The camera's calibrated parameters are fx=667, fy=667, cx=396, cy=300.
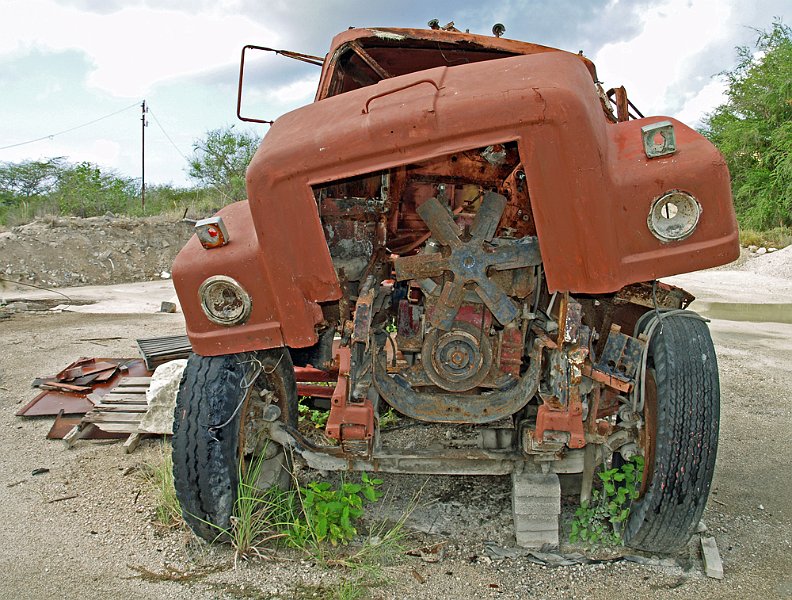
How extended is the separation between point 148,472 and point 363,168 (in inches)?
96.8

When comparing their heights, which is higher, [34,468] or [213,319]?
[213,319]

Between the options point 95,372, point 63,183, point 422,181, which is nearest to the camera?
point 422,181

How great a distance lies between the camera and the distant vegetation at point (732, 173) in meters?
19.9

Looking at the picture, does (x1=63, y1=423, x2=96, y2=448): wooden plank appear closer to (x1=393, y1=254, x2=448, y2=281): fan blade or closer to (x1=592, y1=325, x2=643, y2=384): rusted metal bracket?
(x1=393, y1=254, x2=448, y2=281): fan blade

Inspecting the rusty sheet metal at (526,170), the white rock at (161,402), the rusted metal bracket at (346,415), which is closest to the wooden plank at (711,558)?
the rusty sheet metal at (526,170)

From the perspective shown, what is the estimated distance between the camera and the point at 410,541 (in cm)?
319

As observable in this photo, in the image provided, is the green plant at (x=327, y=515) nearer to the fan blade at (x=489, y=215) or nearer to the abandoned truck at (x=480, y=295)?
the abandoned truck at (x=480, y=295)

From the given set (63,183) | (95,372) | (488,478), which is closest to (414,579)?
(488,478)

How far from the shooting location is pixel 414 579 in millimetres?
2844

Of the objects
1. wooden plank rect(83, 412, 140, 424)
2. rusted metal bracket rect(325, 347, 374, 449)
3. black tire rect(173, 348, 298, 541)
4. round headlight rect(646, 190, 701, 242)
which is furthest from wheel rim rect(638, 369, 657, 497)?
wooden plank rect(83, 412, 140, 424)

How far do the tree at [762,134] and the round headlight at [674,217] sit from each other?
1957 centimetres

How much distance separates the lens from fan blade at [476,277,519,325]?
286 cm

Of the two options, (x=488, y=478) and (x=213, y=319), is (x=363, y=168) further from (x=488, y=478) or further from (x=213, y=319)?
(x=488, y=478)

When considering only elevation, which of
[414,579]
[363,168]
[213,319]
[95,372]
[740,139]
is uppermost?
[740,139]
